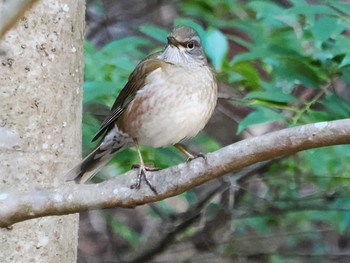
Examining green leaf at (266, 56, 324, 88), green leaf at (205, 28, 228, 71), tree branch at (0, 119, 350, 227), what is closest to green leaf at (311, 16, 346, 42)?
green leaf at (266, 56, 324, 88)

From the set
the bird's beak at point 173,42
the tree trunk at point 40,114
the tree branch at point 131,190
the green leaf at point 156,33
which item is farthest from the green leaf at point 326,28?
the tree branch at point 131,190

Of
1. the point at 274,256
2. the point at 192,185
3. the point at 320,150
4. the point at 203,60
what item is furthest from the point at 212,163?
the point at 274,256

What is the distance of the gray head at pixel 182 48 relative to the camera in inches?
141

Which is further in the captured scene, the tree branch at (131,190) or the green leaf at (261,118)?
the green leaf at (261,118)

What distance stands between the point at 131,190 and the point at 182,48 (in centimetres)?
134

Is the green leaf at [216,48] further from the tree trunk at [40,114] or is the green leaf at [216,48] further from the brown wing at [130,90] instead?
the tree trunk at [40,114]

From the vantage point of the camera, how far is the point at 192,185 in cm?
226

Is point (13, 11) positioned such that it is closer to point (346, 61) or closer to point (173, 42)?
point (346, 61)

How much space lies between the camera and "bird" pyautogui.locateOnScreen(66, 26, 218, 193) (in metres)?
3.34

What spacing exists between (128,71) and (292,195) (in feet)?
5.27

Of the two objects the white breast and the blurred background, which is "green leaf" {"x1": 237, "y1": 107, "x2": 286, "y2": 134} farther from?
the white breast

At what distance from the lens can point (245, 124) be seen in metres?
3.38

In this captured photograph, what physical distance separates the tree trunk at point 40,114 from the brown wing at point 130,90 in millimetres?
690

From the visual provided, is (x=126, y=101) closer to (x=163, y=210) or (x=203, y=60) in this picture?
(x=203, y=60)
